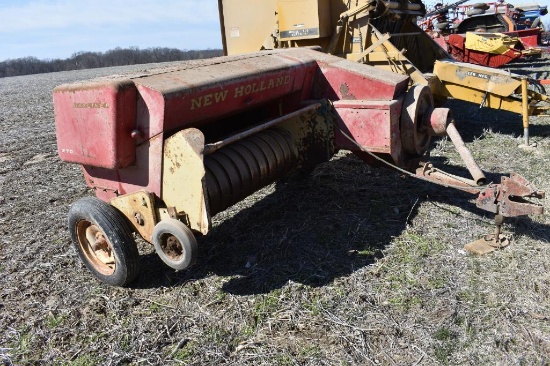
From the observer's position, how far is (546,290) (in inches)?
101

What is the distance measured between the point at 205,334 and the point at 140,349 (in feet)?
1.14

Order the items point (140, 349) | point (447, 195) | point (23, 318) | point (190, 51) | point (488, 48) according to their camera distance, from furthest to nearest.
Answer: point (190, 51)
point (488, 48)
point (447, 195)
point (23, 318)
point (140, 349)

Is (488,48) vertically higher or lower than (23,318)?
higher

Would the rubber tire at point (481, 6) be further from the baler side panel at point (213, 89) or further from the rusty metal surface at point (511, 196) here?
the rusty metal surface at point (511, 196)

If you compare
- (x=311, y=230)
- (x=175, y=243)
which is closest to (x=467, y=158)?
(x=311, y=230)

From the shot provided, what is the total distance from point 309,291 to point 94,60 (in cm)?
4675

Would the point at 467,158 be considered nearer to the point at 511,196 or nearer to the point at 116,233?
the point at 511,196

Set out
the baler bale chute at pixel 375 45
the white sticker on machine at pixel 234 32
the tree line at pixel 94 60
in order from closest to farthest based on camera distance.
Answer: the baler bale chute at pixel 375 45 < the white sticker on machine at pixel 234 32 < the tree line at pixel 94 60

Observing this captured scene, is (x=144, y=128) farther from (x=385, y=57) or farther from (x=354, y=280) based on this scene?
(x=385, y=57)

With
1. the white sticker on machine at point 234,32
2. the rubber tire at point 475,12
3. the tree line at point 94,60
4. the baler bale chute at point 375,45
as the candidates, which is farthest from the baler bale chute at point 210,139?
the tree line at point 94,60

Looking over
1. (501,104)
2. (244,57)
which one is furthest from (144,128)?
(501,104)

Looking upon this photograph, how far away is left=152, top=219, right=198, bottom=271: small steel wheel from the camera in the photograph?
2510 mm

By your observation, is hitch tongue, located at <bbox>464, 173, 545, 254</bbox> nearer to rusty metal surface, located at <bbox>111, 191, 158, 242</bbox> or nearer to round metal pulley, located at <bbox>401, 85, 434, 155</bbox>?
round metal pulley, located at <bbox>401, 85, 434, 155</bbox>

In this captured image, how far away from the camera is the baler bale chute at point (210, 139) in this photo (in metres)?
2.62
